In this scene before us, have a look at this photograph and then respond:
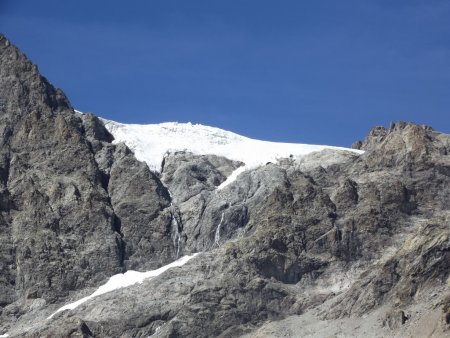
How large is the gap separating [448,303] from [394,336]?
7338mm

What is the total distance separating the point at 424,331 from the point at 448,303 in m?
4.22

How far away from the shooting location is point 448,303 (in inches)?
7810

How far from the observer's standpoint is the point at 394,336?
19988cm

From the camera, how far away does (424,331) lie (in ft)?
650

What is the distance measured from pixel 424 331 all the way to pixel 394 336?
3.72 m
